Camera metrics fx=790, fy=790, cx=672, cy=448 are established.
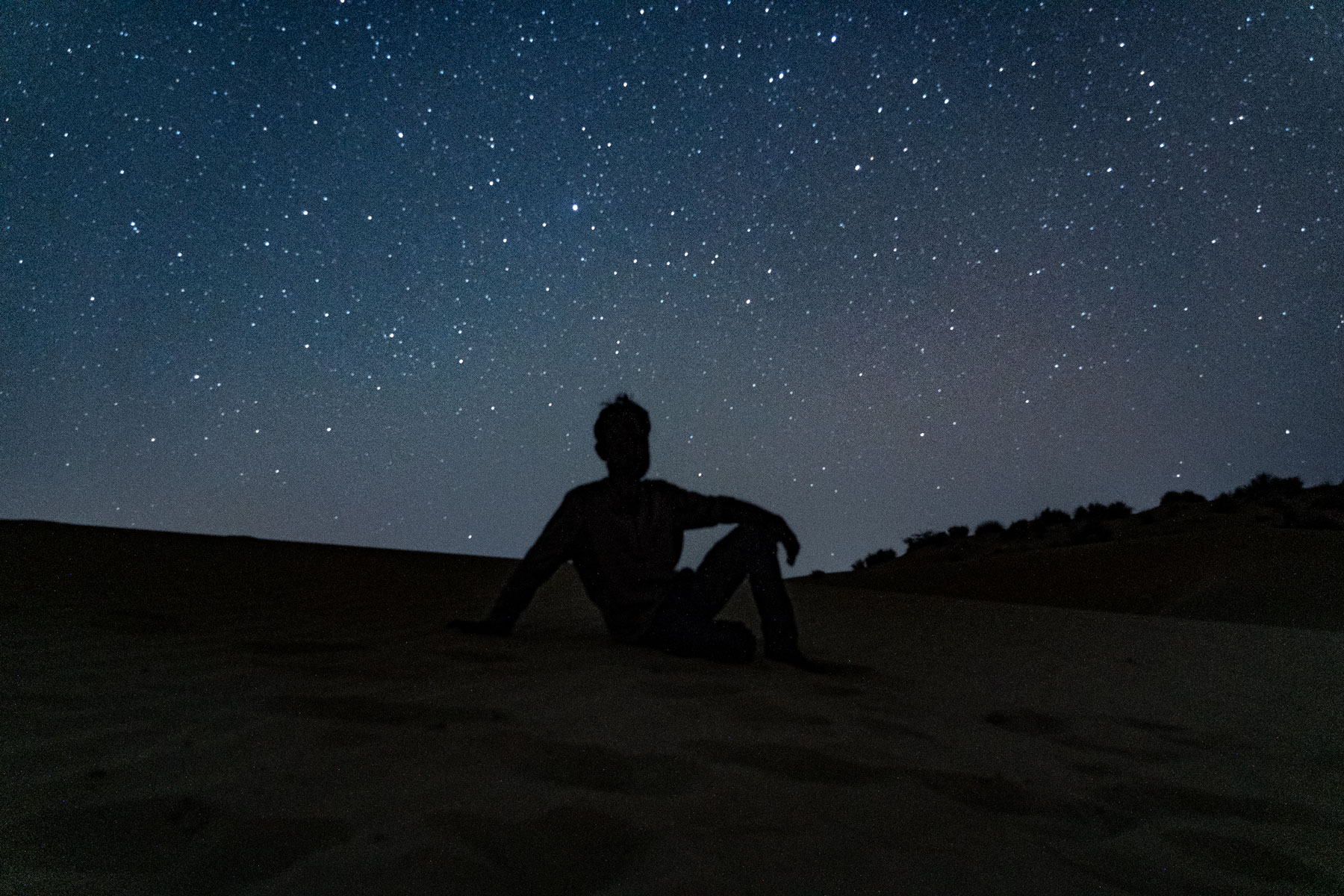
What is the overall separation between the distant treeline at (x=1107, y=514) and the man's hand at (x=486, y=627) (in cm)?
1725

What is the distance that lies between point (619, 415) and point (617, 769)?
224 cm

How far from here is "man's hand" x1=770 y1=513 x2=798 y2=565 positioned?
414 cm

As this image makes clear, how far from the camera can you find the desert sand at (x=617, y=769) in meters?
1.75

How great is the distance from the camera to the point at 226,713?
279 centimetres

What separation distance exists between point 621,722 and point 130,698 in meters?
1.86

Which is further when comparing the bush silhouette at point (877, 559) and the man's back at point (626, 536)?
the bush silhouette at point (877, 559)

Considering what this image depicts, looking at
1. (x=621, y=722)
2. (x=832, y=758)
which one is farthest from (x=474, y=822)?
(x=832, y=758)

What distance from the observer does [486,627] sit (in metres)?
4.60

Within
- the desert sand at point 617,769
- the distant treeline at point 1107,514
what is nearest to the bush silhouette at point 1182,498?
the distant treeline at point 1107,514

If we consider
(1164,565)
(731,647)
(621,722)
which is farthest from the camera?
(1164,565)

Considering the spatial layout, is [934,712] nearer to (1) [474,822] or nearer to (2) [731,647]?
(2) [731,647]

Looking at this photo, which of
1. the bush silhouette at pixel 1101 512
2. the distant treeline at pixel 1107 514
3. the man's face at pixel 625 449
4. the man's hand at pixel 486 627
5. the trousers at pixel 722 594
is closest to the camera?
the trousers at pixel 722 594

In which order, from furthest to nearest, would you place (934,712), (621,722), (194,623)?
1. (194,623)
2. (934,712)
3. (621,722)

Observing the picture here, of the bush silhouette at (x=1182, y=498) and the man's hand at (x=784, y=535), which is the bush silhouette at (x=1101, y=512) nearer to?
the bush silhouette at (x=1182, y=498)
